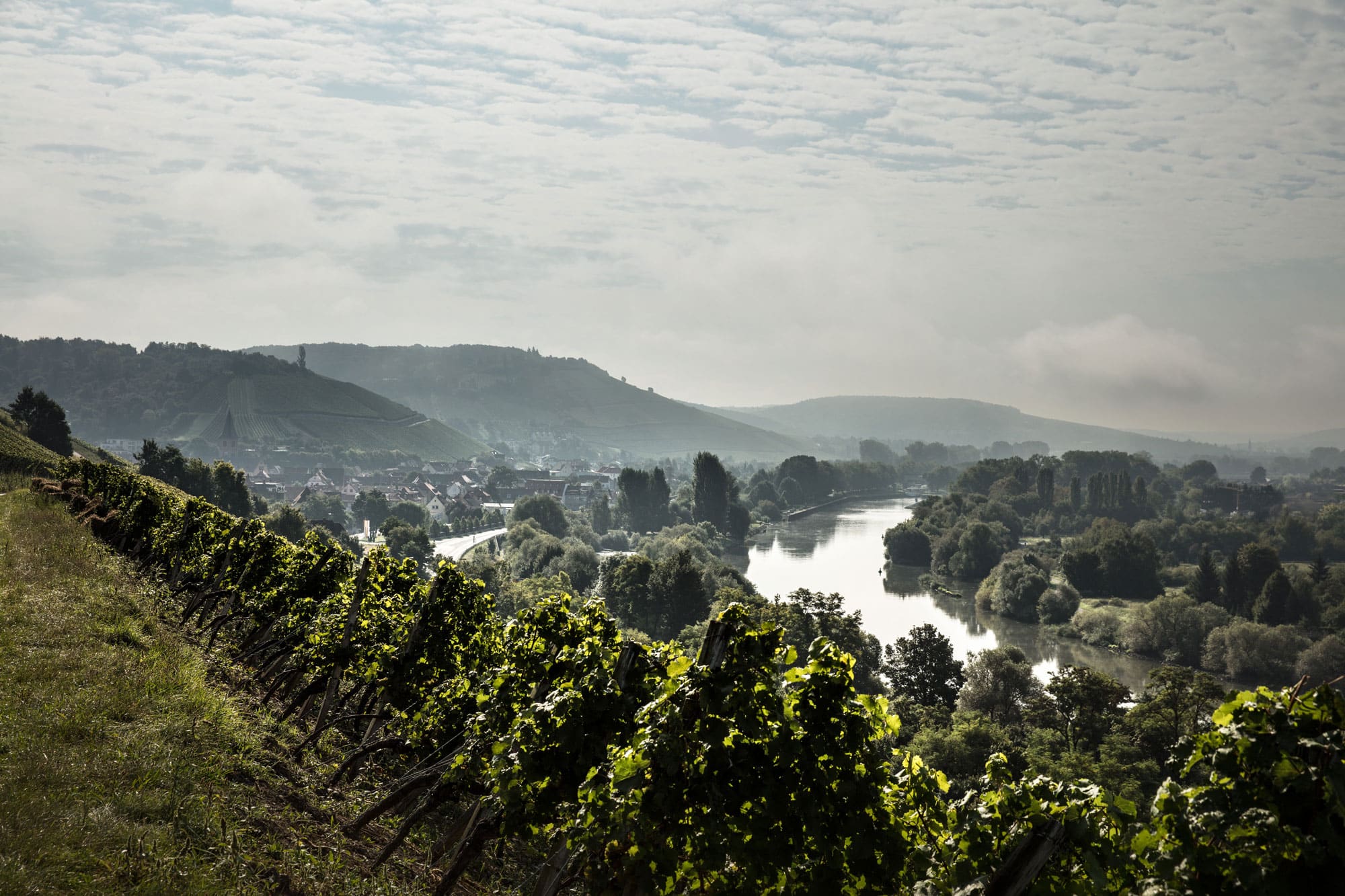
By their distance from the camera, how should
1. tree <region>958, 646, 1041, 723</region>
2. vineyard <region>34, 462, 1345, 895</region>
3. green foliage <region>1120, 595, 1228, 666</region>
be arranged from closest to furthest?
vineyard <region>34, 462, 1345, 895</region> < tree <region>958, 646, 1041, 723</region> < green foliage <region>1120, 595, 1228, 666</region>

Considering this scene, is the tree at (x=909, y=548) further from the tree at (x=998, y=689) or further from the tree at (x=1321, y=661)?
the tree at (x=998, y=689)

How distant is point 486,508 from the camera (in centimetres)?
16125

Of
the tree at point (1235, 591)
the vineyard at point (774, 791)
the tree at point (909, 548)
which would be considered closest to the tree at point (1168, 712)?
the vineyard at point (774, 791)

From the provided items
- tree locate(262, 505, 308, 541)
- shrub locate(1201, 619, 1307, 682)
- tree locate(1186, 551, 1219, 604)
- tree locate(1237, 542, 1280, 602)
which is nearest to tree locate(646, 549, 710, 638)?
tree locate(262, 505, 308, 541)

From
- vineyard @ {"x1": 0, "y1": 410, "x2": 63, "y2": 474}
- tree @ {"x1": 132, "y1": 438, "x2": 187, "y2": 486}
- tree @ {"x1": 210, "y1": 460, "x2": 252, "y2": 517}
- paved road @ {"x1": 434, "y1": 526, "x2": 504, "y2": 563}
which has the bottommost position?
paved road @ {"x1": 434, "y1": 526, "x2": 504, "y2": 563}

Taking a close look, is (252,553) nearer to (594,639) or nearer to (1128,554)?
(594,639)

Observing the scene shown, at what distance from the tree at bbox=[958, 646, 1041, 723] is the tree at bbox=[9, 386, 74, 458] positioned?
67.6 meters

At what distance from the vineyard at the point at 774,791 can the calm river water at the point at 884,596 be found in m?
49.1

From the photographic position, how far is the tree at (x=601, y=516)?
448 feet

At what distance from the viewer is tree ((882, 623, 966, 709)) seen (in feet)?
136

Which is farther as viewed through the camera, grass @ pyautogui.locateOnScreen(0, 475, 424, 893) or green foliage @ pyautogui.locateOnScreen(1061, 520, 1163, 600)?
green foliage @ pyautogui.locateOnScreen(1061, 520, 1163, 600)

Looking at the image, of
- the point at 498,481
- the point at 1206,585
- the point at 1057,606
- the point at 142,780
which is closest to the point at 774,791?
the point at 142,780

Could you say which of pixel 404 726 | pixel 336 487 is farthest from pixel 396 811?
pixel 336 487

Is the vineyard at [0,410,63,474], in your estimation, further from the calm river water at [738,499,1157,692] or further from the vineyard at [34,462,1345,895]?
the calm river water at [738,499,1157,692]
